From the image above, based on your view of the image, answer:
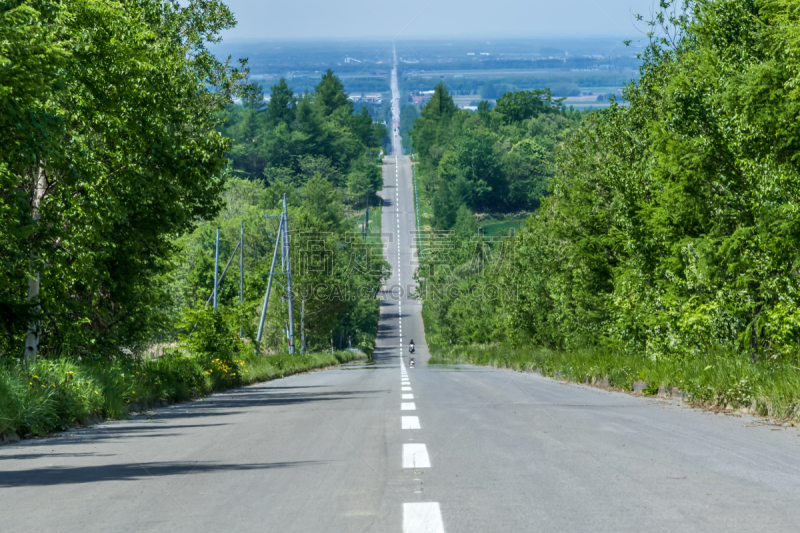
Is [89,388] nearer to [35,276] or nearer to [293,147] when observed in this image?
[35,276]

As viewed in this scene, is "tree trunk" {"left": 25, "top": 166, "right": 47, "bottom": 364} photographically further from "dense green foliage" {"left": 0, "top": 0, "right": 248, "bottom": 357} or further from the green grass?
the green grass

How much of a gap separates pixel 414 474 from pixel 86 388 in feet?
26.4

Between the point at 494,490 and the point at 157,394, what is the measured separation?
12198 millimetres

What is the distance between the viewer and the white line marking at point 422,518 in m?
4.93

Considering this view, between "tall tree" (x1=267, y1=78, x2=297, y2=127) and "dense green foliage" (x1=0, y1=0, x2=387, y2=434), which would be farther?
"tall tree" (x1=267, y1=78, x2=297, y2=127)

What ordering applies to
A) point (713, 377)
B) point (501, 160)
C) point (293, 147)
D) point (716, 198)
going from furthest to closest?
point (293, 147) < point (501, 160) < point (716, 198) < point (713, 377)

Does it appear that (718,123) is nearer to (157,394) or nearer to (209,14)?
(157,394)

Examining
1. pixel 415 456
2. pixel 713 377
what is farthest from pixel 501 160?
pixel 415 456

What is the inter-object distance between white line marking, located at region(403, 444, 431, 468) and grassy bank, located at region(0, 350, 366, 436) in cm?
499

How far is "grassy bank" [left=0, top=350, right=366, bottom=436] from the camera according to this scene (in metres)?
10.8

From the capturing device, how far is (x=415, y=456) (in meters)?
7.84

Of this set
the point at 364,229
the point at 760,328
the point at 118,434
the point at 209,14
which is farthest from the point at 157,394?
the point at 364,229

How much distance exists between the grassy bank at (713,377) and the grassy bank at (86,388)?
9748mm

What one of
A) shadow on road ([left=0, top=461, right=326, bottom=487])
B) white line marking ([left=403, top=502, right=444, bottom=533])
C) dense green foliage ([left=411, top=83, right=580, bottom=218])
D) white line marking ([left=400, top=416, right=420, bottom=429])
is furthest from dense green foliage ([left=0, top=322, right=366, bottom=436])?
dense green foliage ([left=411, top=83, right=580, bottom=218])
